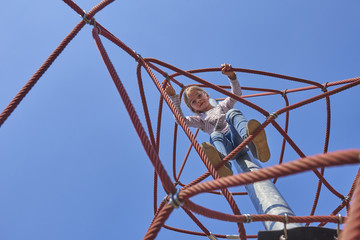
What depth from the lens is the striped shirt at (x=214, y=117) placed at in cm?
434

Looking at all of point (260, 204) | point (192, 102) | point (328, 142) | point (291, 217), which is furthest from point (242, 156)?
point (328, 142)

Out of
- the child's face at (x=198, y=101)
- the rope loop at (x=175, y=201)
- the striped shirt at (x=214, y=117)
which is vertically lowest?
the rope loop at (x=175, y=201)

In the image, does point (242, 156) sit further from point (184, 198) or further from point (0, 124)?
point (0, 124)

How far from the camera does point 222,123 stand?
434 centimetres

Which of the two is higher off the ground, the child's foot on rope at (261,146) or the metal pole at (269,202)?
the child's foot on rope at (261,146)

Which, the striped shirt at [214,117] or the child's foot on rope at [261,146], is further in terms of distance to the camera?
the striped shirt at [214,117]

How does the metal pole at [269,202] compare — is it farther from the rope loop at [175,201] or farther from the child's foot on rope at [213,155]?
the rope loop at [175,201]

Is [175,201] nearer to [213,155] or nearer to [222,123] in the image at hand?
[213,155]

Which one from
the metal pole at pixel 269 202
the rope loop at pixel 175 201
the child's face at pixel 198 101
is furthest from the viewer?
the child's face at pixel 198 101

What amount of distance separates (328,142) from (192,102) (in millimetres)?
2228

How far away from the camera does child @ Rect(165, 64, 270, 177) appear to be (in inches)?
121

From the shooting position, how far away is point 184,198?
139cm

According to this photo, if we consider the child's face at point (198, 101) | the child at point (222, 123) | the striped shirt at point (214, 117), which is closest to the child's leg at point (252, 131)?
the child at point (222, 123)

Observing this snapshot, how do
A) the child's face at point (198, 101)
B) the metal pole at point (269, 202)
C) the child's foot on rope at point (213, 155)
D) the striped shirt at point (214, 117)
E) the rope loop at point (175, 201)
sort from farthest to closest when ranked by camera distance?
the child's face at point (198, 101) → the striped shirt at point (214, 117) → the child's foot on rope at point (213, 155) → the metal pole at point (269, 202) → the rope loop at point (175, 201)
